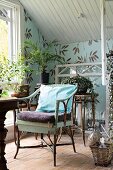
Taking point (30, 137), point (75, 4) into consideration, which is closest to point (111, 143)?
point (30, 137)

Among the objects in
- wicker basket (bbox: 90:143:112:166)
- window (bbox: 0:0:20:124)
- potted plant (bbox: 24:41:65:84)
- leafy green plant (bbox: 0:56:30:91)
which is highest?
window (bbox: 0:0:20:124)

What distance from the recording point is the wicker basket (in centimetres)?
241

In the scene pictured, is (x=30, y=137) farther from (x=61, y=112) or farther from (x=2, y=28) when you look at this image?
(x=2, y=28)

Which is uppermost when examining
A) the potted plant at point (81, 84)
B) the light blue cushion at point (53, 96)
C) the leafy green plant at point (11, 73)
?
the leafy green plant at point (11, 73)

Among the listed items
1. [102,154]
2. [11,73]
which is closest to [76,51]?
[11,73]

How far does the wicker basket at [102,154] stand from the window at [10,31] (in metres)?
1.73

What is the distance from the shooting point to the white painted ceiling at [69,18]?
3.65 metres

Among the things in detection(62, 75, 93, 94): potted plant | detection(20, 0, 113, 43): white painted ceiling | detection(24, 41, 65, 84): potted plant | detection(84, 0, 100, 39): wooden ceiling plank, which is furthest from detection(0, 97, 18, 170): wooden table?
detection(84, 0, 100, 39): wooden ceiling plank

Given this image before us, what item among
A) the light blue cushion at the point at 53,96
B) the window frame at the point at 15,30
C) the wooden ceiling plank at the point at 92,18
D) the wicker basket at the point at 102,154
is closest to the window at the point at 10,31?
the window frame at the point at 15,30

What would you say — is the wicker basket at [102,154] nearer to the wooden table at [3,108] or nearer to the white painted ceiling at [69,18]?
the wooden table at [3,108]

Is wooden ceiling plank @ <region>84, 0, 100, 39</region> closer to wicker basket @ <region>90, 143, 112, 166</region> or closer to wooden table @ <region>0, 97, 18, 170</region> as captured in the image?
wicker basket @ <region>90, 143, 112, 166</region>

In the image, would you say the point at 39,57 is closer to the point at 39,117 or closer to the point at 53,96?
the point at 53,96

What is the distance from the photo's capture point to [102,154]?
95.2 inches

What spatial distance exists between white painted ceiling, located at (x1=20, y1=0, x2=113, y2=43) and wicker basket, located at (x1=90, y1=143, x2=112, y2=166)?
1829 millimetres
